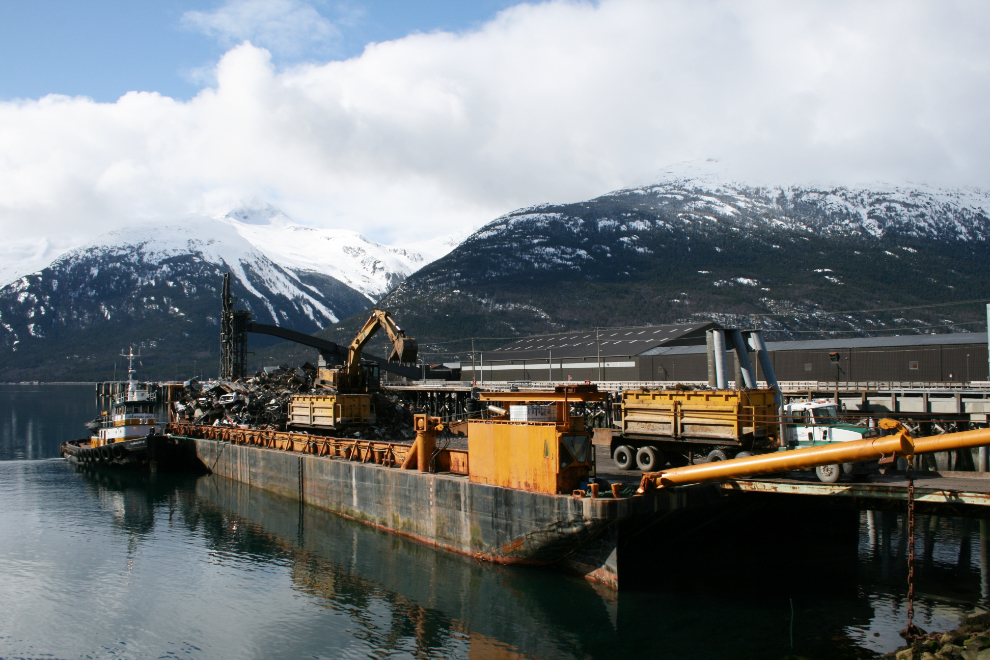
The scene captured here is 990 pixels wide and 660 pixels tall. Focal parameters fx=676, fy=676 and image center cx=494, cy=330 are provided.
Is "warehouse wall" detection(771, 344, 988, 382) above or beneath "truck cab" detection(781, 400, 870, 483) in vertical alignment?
above

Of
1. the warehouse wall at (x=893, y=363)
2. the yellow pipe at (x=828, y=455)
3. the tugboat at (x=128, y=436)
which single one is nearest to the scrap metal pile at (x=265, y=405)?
the tugboat at (x=128, y=436)

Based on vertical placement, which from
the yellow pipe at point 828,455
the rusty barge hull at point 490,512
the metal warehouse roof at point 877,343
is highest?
the metal warehouse roof at point 877,343

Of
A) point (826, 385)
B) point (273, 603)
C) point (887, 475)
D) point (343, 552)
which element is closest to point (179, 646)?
point (273, 603)

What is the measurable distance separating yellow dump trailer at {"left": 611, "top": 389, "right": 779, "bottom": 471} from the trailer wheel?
2103mm

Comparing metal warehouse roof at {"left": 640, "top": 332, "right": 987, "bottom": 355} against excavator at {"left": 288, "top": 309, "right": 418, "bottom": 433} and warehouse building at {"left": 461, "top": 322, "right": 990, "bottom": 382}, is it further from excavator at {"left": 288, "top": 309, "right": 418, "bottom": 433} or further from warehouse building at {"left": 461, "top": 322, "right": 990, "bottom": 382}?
excavator at {"left": 288, "top": 309, "right": 418, "bottom": 433}

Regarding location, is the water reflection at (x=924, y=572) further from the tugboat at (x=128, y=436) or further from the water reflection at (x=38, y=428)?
the water reflection at (x=38, y=428)

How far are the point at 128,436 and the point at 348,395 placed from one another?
21.7 metres

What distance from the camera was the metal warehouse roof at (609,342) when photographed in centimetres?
7356

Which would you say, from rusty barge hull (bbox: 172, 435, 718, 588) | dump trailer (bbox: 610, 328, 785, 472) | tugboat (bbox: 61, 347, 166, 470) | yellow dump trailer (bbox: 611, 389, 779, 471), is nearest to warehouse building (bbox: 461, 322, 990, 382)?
rusty barge hull (bbox: 172, 435, 718, 588)

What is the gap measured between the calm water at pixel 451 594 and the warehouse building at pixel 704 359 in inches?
996

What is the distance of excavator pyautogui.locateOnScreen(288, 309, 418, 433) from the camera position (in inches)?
1615

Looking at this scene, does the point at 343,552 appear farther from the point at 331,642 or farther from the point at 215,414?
the point at 215,414

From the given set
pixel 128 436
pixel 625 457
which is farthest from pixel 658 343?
pixel 128 436

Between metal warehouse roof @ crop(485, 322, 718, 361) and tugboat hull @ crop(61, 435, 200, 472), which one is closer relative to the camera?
tugboat hull @ crop(61, 435, 200, 472)
